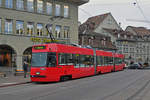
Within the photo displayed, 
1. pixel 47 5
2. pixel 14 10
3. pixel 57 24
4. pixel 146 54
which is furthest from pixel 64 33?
pixel 146 54

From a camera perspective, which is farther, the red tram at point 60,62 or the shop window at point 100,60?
the shop window at point 100,60

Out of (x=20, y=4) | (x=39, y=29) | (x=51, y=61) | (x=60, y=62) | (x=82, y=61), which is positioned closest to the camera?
(x=51, y=61)

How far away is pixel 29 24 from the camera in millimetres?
30328

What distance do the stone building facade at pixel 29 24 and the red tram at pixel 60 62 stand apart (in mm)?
9795

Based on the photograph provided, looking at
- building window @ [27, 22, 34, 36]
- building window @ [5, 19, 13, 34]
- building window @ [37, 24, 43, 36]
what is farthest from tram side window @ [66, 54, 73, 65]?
building window @ [37, 24, 43, 36]

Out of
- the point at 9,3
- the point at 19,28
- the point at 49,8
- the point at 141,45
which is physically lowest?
the point at 141,45

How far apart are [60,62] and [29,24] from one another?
13883 mm

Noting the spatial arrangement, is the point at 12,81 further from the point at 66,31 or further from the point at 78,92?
the point at 66,31

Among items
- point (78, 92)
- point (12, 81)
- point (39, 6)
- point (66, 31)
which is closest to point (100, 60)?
point (66, 31)

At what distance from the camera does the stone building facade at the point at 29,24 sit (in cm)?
2830

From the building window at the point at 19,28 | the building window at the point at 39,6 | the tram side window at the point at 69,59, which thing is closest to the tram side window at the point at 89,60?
the tram side window at the point at 69,59

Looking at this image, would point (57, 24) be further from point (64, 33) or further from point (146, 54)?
point (146, 54)

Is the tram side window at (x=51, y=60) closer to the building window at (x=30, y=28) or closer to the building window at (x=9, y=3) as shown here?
the building window at (x=30, y=28)

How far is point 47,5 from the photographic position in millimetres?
32062
